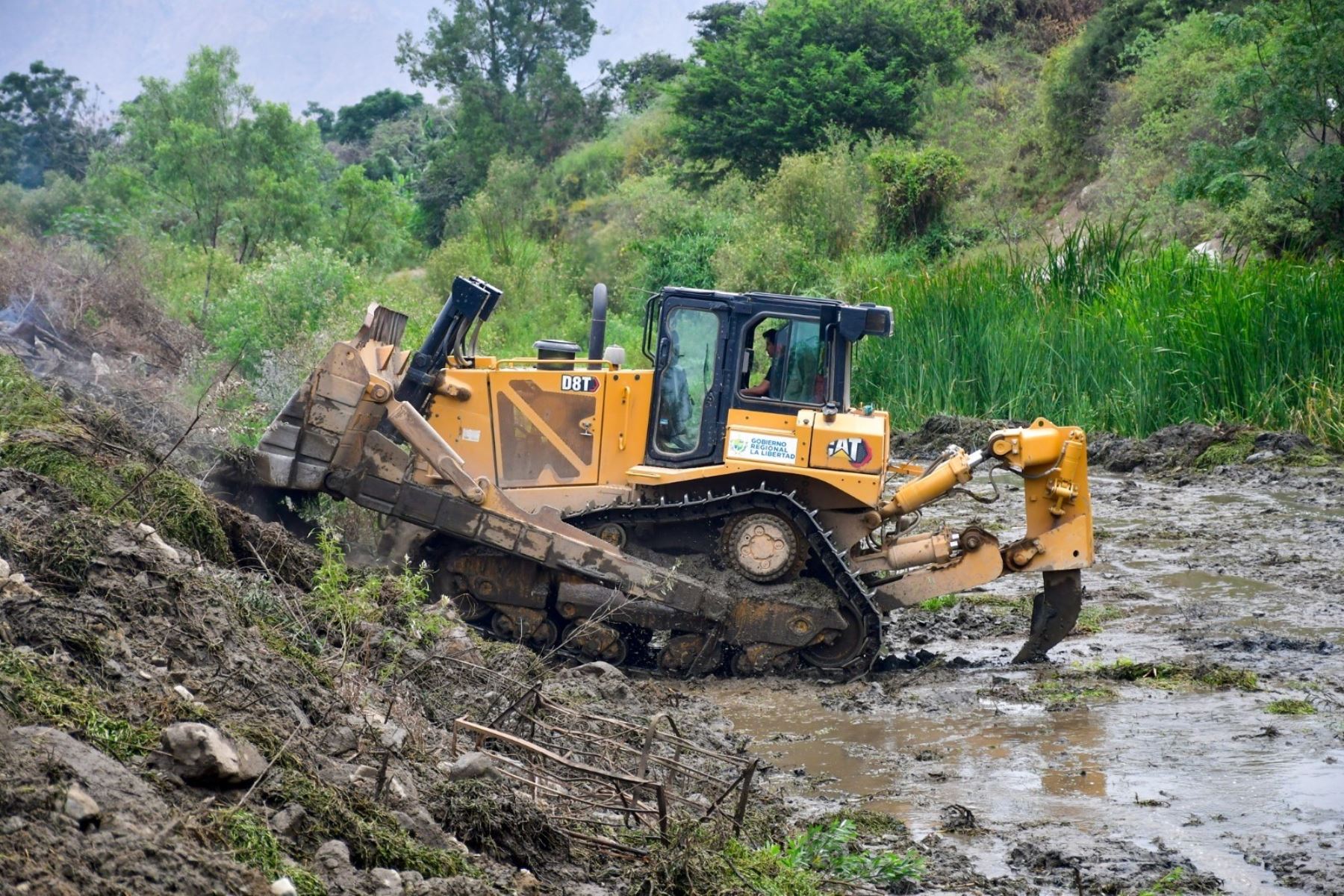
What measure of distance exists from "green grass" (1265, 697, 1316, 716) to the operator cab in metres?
3.18

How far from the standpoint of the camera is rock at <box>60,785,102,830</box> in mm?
3584

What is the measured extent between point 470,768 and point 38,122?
206 feet

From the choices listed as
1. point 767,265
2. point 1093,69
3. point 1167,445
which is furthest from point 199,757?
point 1093,69

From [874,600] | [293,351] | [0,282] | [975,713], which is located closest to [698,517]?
[874,600]

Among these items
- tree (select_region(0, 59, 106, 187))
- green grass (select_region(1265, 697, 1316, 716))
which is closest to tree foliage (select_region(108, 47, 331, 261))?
green grass (select_region(1265, 697, 1316, 716))

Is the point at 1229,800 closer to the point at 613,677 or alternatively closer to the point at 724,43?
the point at 613,677

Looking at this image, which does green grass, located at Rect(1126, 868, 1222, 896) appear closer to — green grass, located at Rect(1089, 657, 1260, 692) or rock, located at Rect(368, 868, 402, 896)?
rock, located at Rect(368, 868, 402, 896)

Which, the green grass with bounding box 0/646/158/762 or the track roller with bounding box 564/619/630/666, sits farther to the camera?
the track roller with bounding box 564/619/630/666

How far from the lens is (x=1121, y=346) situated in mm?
17125

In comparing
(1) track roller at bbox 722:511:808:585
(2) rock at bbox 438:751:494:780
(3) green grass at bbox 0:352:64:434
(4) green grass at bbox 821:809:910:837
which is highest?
(3) green grass at bbox 0:352:64:434

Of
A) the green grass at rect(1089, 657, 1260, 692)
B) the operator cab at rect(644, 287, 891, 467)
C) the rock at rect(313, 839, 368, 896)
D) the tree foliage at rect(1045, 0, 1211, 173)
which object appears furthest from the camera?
the tree foliage at rect(1045, 0, 1211, 173)

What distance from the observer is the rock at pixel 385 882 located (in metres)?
4.02

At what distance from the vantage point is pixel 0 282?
17672 millimetres

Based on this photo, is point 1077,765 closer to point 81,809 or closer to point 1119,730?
point 1119,730
